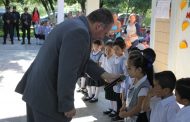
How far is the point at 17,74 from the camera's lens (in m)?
11.3

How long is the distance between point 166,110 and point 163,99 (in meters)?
0.15

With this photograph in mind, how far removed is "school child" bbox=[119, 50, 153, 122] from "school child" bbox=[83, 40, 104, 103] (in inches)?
128

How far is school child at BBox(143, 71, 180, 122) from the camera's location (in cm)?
362

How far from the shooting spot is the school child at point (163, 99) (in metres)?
3.62

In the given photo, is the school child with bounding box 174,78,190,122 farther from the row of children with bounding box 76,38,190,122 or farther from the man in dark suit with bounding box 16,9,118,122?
the man in dark suit with bounding box 16,9,118,122

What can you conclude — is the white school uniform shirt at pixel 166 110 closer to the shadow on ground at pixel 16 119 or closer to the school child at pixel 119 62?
the school child at pixel 119 62

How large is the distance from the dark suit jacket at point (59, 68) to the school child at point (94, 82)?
13.5ft

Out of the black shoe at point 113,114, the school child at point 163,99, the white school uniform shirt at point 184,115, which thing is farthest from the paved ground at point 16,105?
the white school uniform shirt at point 184,115

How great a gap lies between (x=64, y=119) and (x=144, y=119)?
3.67ft

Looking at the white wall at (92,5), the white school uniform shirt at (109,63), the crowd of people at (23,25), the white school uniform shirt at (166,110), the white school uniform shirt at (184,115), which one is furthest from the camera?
the crowd of people at (23,25)

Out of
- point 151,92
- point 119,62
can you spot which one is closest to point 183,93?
point 151,92

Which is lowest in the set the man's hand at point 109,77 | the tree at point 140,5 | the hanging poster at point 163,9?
the man's hand at point 109,77

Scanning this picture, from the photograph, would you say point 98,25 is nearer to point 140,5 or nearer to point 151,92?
point 151,92

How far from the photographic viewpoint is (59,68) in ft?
10.9
